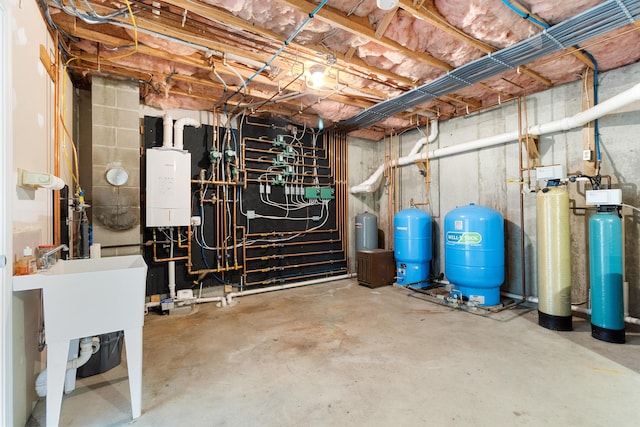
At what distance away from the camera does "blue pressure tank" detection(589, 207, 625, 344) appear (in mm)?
2570

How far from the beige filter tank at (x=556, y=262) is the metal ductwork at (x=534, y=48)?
1.32 metres

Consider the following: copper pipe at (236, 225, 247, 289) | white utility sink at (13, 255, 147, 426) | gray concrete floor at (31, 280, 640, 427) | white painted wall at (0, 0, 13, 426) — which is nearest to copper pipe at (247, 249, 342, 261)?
copper pipe at (236, 225, 247, 289)

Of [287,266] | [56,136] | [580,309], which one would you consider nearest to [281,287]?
[287,266]

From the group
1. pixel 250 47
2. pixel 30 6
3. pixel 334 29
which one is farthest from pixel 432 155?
pixel 30 6

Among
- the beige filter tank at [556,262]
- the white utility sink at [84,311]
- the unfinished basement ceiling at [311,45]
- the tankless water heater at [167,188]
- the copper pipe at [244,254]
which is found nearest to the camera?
the white utility sink at [84,311]

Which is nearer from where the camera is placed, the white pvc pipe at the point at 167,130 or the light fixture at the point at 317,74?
the light fixture at the point at 317,74

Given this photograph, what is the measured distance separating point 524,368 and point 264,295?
318 centimetres

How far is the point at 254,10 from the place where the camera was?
225 cm

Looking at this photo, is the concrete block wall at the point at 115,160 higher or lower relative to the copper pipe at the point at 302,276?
higher

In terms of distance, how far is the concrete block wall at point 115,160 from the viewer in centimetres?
311

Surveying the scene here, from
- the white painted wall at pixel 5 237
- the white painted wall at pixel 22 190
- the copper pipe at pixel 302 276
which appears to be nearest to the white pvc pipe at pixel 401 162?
the copper pipe at pixel 302 276

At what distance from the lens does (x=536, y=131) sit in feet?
11.7

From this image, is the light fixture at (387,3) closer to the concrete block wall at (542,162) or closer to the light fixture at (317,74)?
the light fixture at (317,74)

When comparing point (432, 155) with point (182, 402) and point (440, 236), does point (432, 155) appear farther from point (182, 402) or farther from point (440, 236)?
point (182, 402)
